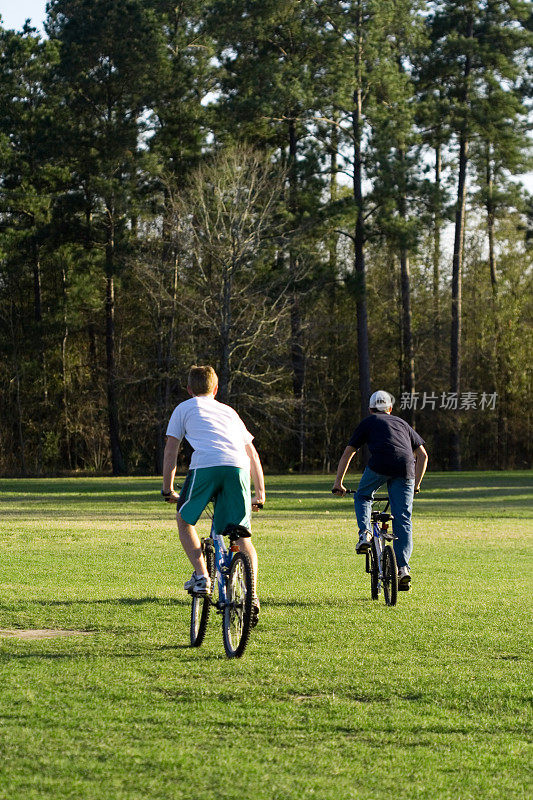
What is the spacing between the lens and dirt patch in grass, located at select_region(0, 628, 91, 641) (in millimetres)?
8273

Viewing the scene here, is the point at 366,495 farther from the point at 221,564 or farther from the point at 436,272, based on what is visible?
the point at 436,272

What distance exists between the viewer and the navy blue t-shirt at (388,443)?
32.7ft

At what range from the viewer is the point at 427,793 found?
178 inches

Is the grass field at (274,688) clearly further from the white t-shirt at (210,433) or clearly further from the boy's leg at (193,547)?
the white t-shirt at (210,433)

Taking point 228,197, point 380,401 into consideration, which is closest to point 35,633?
point 380,401

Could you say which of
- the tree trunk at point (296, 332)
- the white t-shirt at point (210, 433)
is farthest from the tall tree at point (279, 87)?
the white t-shirt at point (210, 433)

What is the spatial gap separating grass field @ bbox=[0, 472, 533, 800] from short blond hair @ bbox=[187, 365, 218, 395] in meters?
1.78

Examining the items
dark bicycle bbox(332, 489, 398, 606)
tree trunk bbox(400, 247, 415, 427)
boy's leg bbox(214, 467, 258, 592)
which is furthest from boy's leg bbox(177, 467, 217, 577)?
tree trunk bbox(400, 247, 415, 427)

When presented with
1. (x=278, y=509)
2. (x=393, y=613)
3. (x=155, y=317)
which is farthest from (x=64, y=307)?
(x=393, y=613)

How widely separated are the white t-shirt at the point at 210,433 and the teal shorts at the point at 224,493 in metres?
0.05

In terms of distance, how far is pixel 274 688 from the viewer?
6453 mm

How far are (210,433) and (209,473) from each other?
28cm

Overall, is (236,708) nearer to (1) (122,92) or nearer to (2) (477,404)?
(1) (122,92)

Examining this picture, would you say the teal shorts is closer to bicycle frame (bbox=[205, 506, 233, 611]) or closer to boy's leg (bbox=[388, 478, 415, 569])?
bicycle frame (bbox=[205, 506, 233, 611])
